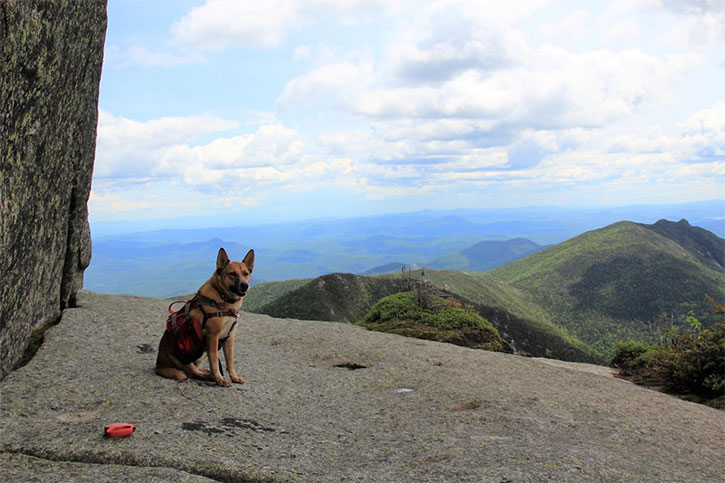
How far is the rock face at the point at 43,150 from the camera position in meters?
8.49

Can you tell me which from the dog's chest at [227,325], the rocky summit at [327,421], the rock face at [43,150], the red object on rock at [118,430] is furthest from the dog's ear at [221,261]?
the rock face at [43,150]

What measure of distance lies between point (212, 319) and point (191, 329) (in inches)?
19.9

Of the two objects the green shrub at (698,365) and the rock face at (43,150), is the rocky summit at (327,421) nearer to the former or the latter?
the rock face at (43,150)

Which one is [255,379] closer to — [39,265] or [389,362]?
[389,362]

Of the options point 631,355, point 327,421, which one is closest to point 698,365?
point 631,355

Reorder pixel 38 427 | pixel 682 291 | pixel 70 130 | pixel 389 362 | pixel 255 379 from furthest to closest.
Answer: pixel 682 291
pixel 389 362
pixel 70 130
pixel 255 379
pixel 38 427

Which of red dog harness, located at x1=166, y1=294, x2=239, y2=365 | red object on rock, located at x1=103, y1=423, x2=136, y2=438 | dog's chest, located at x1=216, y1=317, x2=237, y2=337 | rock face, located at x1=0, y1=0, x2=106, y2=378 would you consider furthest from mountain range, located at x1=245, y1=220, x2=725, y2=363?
red object on rock, located at x1=103, y1=423, x2=136, y2=438

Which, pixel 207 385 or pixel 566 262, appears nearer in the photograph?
pixel 207 385

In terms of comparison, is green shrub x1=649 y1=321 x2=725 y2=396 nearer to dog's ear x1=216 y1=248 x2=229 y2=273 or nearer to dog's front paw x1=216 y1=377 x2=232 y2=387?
dog's front paw x1=216 y1=377 x2=232 y2=387

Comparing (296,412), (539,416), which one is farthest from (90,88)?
(539,416)

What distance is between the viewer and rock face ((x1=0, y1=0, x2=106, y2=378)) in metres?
8.49

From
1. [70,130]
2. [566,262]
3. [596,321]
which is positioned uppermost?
[70,130]

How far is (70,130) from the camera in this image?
11.7 metres

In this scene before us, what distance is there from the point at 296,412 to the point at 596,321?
219 feet
